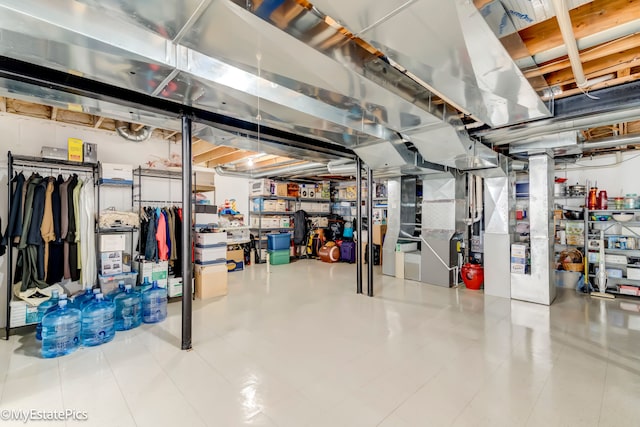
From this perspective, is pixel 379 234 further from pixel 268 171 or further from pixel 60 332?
pixel 60 332

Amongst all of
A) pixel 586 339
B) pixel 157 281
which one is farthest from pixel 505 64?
pixel 157 281

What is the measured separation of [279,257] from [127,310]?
4338 millimetres

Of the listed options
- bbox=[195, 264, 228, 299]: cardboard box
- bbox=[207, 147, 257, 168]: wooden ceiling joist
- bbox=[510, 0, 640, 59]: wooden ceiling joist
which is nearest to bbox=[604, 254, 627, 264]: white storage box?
bbox=[510, 0, 640, 59]: wooden ceiling joist

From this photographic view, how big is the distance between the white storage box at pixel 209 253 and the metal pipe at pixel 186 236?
1.71 m

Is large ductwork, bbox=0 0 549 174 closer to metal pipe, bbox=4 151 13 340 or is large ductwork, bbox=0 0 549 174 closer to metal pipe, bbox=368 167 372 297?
metal pipe, bbox=4 151 13 340

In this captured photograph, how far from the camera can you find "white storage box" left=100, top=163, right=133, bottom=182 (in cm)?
377

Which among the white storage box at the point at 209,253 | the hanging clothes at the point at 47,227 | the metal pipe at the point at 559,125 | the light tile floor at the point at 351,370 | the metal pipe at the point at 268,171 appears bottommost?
the light tile floor at the point at 351,370

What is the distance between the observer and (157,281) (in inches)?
159

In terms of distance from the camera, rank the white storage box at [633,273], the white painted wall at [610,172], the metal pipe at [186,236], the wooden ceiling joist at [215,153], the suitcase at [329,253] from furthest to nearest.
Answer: the suitcase at [329,253]
the wooden ceiling joist at [215,153]
the white painted wall at [610,172]
the white storage box at [633,273]
the metal pipe at [186,236]

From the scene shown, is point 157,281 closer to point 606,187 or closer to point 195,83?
point 195,83

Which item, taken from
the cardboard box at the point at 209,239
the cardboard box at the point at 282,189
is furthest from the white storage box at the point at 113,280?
the cardboard box at the point at 282,189

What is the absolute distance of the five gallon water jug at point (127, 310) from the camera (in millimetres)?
3291

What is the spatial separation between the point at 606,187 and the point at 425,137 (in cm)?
454

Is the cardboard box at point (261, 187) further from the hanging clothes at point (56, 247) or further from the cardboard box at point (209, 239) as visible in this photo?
the hanging clothes at point (56, 247)
